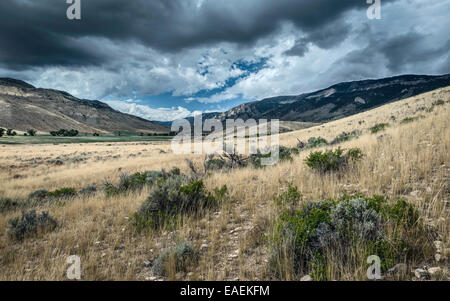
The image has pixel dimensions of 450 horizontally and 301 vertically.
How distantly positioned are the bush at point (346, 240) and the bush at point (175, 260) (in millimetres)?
1169

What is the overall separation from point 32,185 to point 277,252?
15578mm

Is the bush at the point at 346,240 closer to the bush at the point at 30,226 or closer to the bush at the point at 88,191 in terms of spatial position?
the bush at the point at 30,226

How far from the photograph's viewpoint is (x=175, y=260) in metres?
2.83

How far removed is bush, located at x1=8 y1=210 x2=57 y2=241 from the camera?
407 cm

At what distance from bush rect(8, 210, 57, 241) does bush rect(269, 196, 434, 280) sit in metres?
4.76

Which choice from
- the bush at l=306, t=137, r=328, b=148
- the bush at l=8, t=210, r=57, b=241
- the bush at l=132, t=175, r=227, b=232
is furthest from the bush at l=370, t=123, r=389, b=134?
the bush at l=8, t=210, r=57, b=241

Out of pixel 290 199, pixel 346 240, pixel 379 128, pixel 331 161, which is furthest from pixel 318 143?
pixel 346 240

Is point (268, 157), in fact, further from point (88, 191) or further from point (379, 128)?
point (88, 191)

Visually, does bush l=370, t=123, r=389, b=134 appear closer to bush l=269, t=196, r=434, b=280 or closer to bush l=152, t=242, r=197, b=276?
bush l=269, t=196, r=434, b=280

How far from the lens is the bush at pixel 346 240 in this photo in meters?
2.36

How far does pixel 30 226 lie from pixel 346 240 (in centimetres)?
588

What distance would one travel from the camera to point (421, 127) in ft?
24.6
